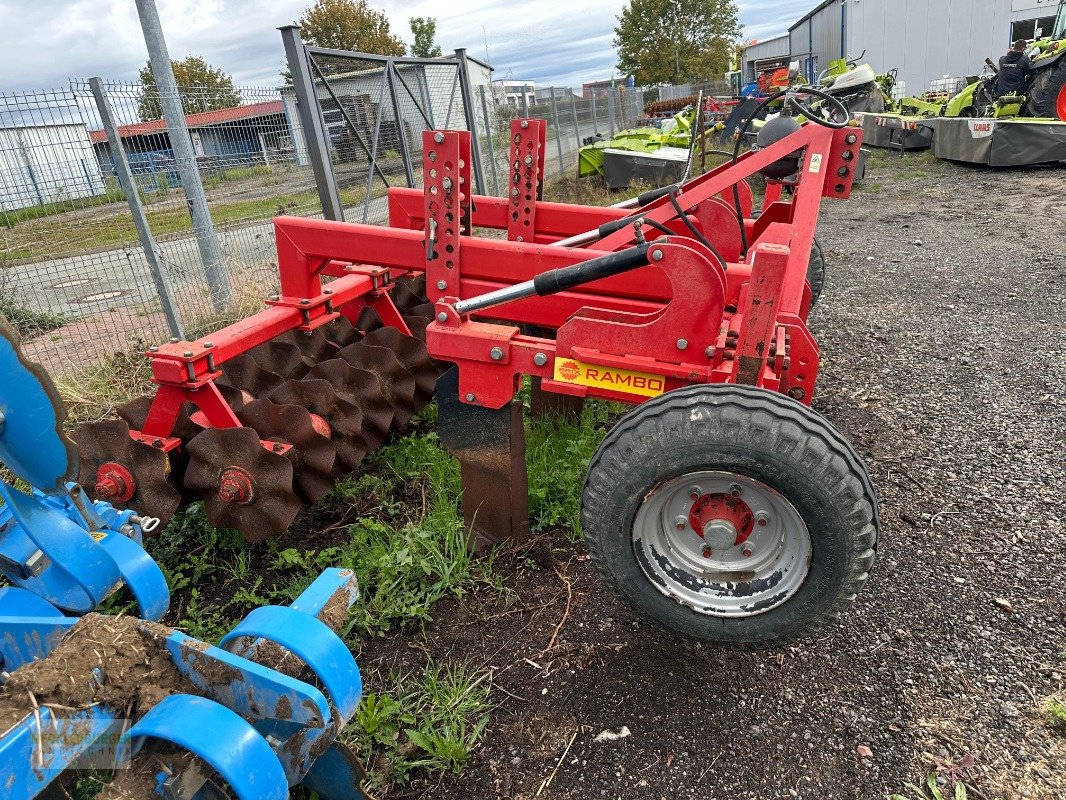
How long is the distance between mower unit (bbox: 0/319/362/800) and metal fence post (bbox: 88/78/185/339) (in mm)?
3731

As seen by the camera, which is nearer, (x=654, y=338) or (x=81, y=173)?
(x=654, y=338)

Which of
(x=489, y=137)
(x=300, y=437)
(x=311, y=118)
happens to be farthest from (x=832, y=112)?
(x=489, y=137)

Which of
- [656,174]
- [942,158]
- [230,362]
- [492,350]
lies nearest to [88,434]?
[230,362]

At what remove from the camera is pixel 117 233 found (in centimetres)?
530

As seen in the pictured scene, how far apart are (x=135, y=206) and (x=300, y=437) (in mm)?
3118

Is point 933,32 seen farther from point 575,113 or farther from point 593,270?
point 593,270

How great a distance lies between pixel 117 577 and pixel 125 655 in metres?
0.58

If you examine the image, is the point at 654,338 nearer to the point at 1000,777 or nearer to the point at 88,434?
the point at 1000,777

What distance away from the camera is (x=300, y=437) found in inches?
117

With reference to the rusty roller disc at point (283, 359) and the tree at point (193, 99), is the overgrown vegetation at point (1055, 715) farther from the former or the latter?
the tree at point (193, 99)

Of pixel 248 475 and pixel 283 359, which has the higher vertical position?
pixel 283 359

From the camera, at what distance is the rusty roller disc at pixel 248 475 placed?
2.81 meters

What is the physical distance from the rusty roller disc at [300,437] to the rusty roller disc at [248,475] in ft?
0.52

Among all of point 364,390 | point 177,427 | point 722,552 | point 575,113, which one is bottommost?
point 722,552
